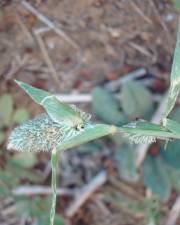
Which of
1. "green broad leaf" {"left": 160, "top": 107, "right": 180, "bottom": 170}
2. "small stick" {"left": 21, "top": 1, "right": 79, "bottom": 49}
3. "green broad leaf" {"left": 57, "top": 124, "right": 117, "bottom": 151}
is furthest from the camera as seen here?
"small stick" {"left": 21, "top": 1, "right": 79, "bottom": 49}

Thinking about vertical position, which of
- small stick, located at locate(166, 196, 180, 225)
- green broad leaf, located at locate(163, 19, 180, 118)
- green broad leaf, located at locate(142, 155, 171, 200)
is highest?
green broad leaf, located at locate(163, 19, 180, 118)

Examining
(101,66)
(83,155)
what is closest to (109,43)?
(101,66)

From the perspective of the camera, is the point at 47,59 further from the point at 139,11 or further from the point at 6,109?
the point at 139,11

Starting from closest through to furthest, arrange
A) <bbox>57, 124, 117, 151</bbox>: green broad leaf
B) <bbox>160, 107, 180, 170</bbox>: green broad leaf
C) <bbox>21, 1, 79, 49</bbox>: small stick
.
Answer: <bbox>57, 124, 117, 151</bbox>: green broad leaf → <bbox>160, 107, 180, 170</bbox>: green broad leaf → <bbox>21, 1, 79, 49</bbox>: small stick

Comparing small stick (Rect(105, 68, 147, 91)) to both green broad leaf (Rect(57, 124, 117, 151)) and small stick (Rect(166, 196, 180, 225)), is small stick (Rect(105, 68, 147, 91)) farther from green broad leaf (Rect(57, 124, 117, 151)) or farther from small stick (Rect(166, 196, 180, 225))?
green broad leaf (Rect(57, 124, 117, 151))

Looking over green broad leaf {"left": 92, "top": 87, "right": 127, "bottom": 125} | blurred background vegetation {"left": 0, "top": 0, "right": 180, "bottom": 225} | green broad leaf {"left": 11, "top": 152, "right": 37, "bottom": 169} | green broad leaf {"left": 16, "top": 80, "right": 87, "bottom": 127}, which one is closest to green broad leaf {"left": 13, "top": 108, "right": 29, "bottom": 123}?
blurred background vegetation {"left": 0, "top": 0, "right": 180, "bottom": 225}

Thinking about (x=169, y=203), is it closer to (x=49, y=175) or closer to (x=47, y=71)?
(x=49, y=175)

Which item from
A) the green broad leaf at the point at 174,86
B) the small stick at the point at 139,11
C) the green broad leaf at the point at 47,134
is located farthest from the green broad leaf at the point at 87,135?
the small stick at the point at 139,11
